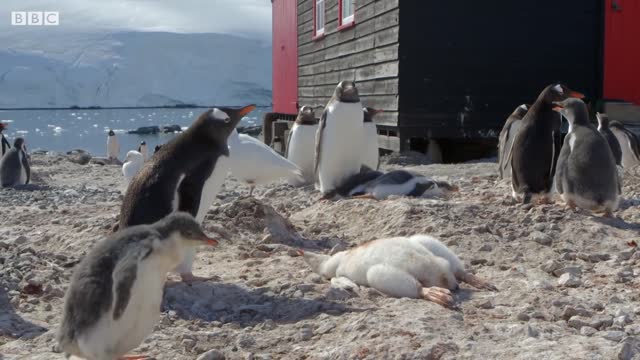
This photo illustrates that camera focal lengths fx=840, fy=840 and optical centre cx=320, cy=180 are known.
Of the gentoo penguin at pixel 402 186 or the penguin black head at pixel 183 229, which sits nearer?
the penguin black head at pixel 183 229

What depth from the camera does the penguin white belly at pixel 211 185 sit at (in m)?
4.65

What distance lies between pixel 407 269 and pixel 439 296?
0.32m

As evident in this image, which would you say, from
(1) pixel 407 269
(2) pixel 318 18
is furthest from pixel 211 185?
(2) pixel 318 18

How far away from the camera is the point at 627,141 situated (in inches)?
399

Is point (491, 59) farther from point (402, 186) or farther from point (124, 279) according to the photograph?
point (124, 279)

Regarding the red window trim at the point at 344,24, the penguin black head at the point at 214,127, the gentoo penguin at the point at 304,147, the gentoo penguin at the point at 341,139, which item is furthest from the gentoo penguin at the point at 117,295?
the red window trim at the point at 344,24

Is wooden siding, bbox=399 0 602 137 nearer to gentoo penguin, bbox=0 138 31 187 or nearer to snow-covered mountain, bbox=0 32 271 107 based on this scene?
gentoo penguin, bbox=0 138 31 187

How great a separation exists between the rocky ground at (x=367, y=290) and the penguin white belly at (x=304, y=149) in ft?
7.00

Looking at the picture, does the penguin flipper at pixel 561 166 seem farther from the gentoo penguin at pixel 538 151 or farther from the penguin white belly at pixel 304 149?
the penguin white belly at pixel 304 149

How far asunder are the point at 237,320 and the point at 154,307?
2.36ft

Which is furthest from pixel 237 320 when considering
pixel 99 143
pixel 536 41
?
pixel 99 143

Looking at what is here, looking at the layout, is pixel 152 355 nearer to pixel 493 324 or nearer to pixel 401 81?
pixel 493 324

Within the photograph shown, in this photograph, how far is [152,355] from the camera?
3.38m

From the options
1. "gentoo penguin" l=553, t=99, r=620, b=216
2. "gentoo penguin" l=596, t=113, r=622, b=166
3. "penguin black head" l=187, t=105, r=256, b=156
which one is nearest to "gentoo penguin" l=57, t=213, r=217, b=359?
"penguin black head" l=187, t=105, r=256, b=156
